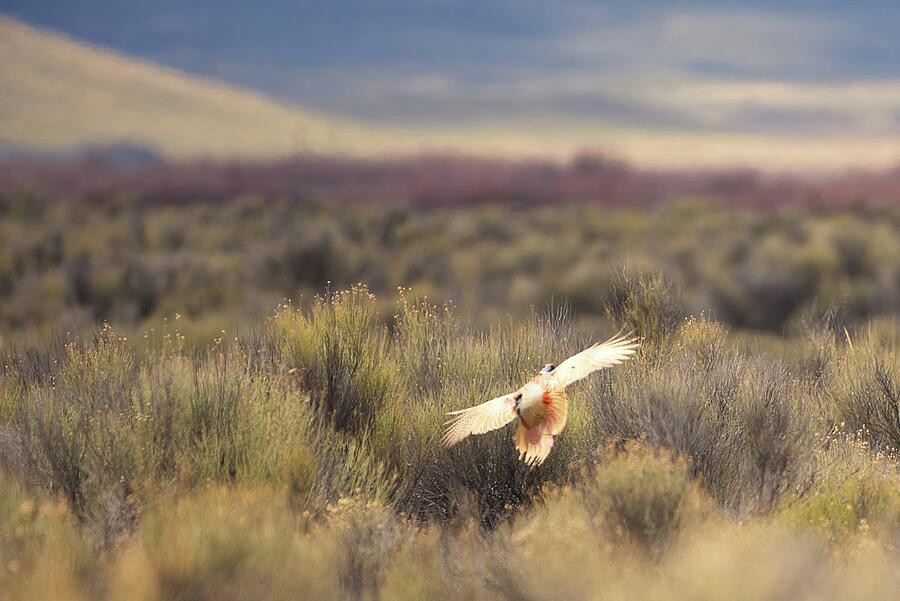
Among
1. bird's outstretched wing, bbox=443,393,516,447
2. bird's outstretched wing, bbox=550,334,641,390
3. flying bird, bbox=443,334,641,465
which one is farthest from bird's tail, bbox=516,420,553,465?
bird's outstretched wing, bbox=550,334,641,390

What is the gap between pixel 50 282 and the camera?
29984 mm

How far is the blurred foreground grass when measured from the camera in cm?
601

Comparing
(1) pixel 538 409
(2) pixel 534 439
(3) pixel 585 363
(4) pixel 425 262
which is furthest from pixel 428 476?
(4) pixel 425 262

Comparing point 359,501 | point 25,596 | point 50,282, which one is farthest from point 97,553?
point 50,282

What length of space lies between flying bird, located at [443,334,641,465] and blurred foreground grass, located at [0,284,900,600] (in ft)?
1.05

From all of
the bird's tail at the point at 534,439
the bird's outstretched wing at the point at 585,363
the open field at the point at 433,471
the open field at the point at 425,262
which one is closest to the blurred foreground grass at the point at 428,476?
the open field at the point at 433,471

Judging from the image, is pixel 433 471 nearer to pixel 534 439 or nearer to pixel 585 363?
pixel 534 439

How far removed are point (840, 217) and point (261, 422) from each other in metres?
36.4

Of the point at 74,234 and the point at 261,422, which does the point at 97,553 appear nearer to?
the point at 261,422

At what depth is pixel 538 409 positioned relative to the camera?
7.34 m

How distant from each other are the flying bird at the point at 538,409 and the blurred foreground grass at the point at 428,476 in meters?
0.32

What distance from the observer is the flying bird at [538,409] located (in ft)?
23.8

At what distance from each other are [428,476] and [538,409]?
154 cm

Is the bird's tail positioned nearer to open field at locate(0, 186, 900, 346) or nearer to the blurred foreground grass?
the blurred foreground grass
